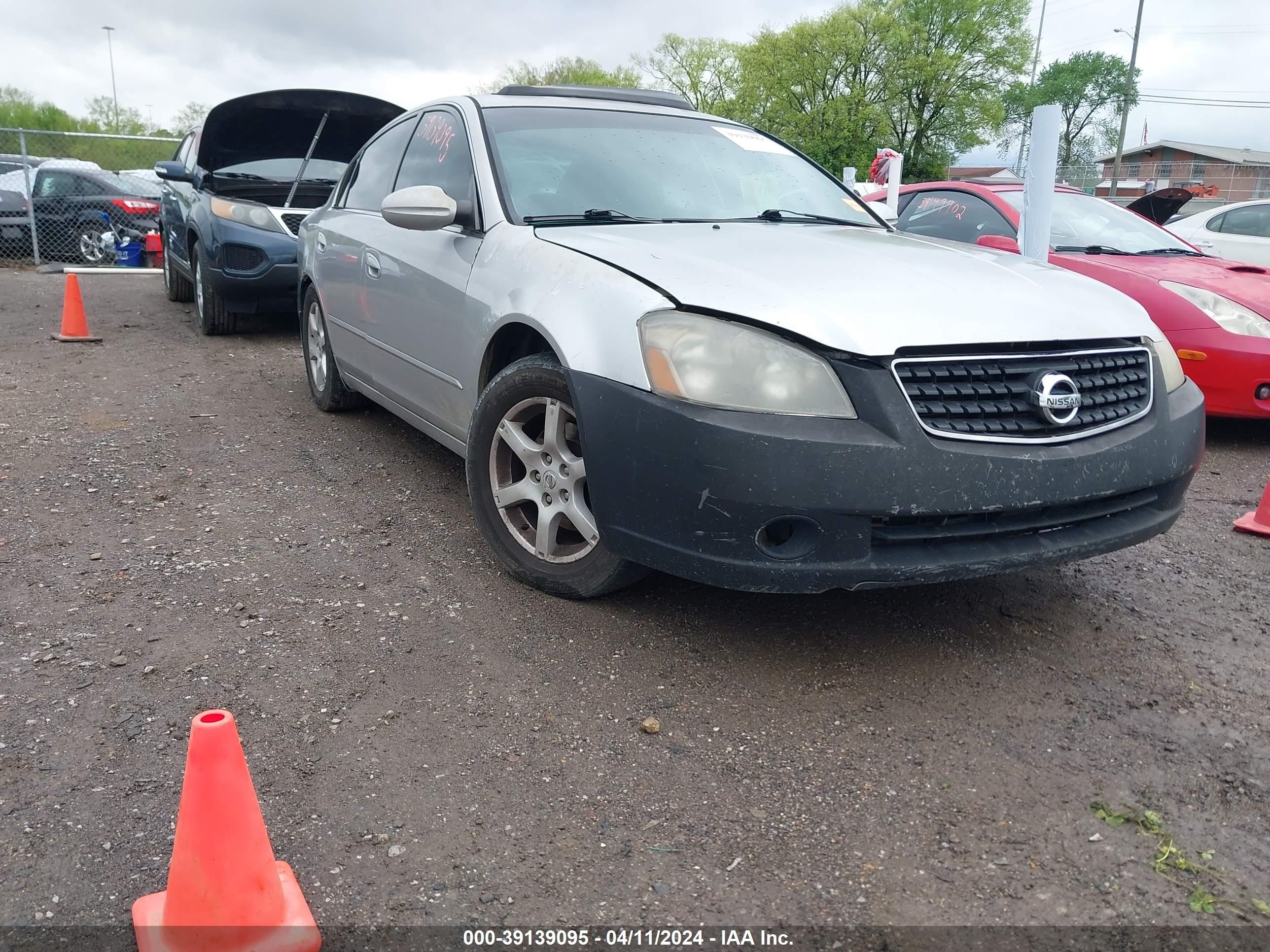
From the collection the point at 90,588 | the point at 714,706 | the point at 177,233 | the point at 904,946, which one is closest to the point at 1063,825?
the point at 904,946

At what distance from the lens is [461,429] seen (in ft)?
12.5

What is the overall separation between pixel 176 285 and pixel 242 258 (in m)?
3.05

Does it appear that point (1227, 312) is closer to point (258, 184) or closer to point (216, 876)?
point (216, 876)

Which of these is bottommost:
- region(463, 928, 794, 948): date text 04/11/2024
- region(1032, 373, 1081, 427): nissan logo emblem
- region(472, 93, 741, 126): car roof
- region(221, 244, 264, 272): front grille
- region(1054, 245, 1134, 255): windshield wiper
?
region(463, 928, 794, 948): date text 04/11/2024

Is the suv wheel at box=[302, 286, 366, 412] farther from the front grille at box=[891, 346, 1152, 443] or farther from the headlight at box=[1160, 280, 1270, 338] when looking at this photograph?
the headlight at box=[1160, 280, 1270, 338]

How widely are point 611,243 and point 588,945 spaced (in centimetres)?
208

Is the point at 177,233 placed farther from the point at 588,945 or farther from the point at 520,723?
the point at 588,945

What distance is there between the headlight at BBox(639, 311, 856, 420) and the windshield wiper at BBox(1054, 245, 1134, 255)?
4.43 meters

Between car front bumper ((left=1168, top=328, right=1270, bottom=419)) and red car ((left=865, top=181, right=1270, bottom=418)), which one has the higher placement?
red car ((left=865, top=181, right=1270, bottom=418))

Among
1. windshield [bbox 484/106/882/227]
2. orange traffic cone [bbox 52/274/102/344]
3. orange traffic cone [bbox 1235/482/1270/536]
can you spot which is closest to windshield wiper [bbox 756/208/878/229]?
windshield [bbox 484/106/882/227]

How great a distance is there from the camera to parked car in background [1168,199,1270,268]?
8.85m

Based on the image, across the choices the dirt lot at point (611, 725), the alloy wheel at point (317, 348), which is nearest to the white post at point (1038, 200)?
the dirt lot at point (611, 725)

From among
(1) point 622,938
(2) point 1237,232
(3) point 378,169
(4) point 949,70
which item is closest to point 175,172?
(3) point 378,169

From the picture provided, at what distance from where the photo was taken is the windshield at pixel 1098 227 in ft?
21.0
